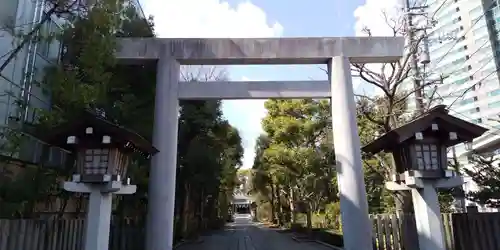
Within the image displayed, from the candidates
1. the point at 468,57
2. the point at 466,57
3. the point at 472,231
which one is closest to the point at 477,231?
the point at 472,231

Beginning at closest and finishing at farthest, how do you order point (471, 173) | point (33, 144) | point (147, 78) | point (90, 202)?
point (90, 202), point (33, 144), point (471, 173), point (147, 78)

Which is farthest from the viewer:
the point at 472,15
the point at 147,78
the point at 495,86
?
the point at 495,86

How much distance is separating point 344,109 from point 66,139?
21.4 ft

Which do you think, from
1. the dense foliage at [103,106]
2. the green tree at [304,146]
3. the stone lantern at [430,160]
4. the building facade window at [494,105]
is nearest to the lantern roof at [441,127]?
the stone lantern at [430,160]

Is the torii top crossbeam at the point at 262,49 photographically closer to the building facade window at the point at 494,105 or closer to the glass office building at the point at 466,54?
the glass office building at the point at 466,54

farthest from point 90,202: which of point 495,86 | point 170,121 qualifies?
point 495,86

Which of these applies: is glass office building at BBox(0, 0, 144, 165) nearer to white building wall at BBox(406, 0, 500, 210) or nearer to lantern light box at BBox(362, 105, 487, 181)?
lantern light box at BBox(362, 105, 487, 181)

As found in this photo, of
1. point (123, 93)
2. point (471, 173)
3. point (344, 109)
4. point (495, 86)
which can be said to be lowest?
point (471, 173)

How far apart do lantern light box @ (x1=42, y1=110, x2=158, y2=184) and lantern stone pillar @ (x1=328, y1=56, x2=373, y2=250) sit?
5.22 m

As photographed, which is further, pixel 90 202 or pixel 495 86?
pixel 495 86

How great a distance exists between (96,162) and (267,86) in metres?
4.86

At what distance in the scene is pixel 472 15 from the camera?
20766 mm

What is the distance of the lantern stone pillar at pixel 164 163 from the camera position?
27.6ft

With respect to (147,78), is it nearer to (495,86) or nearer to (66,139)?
(66,139)
